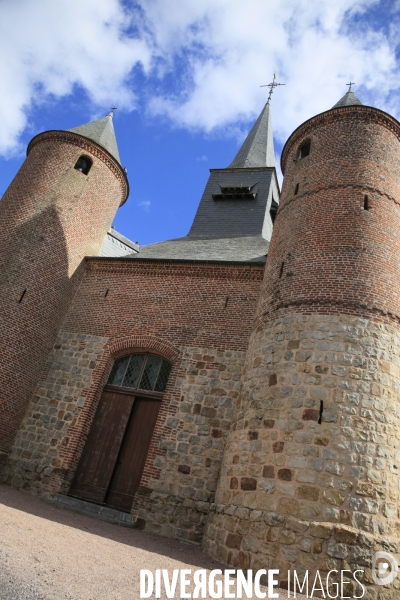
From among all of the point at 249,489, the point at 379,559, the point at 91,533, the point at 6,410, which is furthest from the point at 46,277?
the point at 379,559

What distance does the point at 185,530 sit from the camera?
309 inches

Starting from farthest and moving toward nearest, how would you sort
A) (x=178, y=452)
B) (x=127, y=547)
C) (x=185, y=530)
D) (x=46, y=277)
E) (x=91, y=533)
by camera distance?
(x=46, y=277)
(x=178, y=452)
(x=185, y=530)
(x=91, y=533)
(x=127, y=547)

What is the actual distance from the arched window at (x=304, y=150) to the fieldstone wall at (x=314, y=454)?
5547mm

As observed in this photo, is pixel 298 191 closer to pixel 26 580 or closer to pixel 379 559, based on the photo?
pixel 379 559

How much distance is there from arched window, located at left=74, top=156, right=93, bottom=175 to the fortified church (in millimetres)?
236

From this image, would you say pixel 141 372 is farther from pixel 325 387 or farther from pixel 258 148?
pixel 258 148

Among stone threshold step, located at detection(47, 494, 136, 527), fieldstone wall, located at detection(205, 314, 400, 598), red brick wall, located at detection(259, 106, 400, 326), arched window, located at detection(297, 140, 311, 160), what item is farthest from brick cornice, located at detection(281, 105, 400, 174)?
stone threshold step, located at detection(47, 494, 136, 527)

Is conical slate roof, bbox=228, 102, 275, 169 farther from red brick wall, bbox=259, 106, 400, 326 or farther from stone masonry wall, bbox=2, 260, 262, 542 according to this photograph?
stone masonry wall, bbox=2, 260, 262, 542

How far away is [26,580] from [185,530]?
16.2ft

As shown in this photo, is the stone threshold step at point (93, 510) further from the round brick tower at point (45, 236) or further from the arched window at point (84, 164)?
the arched window at point (84, 164)

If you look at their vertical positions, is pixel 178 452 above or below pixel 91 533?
above

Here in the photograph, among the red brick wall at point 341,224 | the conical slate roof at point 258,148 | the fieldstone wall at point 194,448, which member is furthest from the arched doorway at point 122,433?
the conical slate roof at point 258,148

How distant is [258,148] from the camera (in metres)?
19.9

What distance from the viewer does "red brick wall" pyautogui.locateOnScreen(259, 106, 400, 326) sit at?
7.91m
